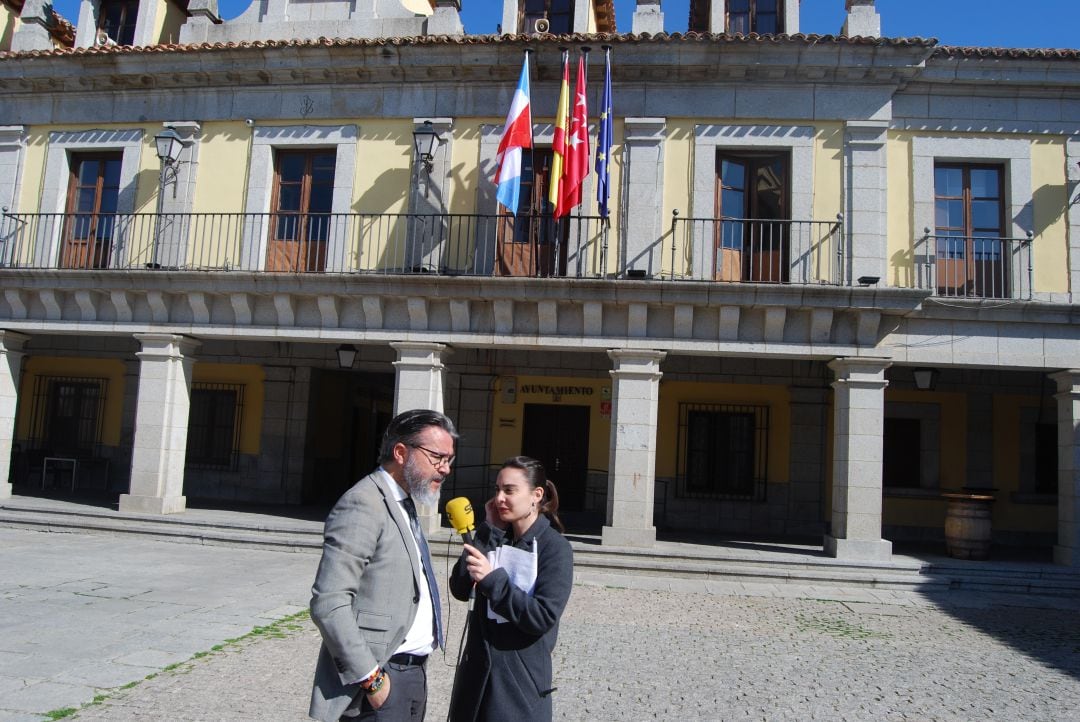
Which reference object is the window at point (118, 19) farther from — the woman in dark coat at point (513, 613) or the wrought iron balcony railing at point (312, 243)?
the woman in dark coat at point (513, 613)

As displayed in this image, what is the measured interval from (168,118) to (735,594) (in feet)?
35.4

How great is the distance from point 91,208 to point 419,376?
635cm

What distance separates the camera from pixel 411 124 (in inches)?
488

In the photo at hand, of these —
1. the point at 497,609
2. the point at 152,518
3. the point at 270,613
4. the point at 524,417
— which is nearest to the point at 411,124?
the point at 524,417

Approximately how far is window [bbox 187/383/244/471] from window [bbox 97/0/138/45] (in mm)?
6215

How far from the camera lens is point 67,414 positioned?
1620cm

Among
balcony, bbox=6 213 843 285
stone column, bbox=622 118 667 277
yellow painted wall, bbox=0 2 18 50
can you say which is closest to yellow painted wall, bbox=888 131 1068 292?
balcony, bbox=6 213 843 285

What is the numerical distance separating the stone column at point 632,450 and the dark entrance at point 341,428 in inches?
243

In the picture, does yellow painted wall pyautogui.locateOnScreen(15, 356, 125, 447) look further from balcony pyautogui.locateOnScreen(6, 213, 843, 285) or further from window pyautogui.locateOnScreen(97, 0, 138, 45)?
window pyautogui.locateOnScreen(97, 0, 138, 45)

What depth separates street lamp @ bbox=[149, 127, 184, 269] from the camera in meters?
12.3

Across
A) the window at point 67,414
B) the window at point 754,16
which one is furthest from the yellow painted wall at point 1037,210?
the window at point 67,414

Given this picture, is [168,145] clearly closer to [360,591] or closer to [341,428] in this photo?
[341,428]

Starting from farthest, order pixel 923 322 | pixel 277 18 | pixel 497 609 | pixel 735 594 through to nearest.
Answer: pixel 277 18 → pixel 923 322 → pixel 735 594 → pixel 497 609

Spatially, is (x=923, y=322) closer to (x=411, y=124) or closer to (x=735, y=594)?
(x=735, y=594)
